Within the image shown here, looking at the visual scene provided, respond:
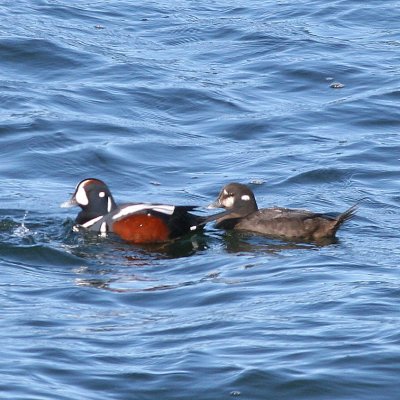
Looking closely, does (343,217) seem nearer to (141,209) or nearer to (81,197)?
(141,209)

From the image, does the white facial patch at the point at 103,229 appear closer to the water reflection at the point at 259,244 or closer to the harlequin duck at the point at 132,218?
the harlequin duck at the point at 132,218

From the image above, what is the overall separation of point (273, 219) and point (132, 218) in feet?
4.28

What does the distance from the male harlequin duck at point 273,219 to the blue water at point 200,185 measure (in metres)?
0.24

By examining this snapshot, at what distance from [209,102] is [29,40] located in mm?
3885

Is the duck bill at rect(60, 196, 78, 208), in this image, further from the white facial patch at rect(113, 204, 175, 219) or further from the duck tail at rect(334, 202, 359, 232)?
the duck tail at rect(334, 202, 359, 232)

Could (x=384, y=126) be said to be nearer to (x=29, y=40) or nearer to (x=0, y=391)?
(x=29, y=40)

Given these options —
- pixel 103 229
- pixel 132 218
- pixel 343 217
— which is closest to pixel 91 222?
pixel 103 229

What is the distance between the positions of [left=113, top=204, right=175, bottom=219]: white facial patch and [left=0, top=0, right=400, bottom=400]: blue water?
11.7 inches

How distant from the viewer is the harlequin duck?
12375 mm

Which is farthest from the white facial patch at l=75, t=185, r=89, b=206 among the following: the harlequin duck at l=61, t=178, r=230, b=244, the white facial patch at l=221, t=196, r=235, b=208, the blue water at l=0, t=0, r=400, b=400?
the white facial patch at l=221, t=196, r=235, b=208

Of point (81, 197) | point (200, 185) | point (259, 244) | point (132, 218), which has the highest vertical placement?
point (81, 197)

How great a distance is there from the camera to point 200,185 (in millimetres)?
14383

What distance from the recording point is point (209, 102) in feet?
58.3

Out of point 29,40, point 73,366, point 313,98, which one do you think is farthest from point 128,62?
point 73,366
